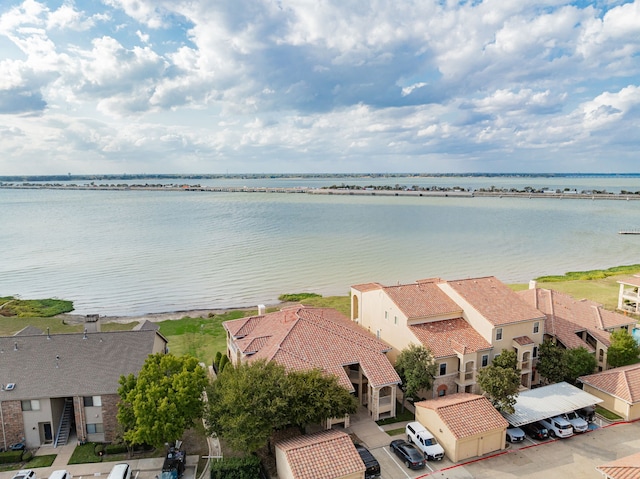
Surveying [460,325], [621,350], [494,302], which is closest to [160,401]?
[460,325]

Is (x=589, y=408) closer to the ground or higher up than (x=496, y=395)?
closer to the ground

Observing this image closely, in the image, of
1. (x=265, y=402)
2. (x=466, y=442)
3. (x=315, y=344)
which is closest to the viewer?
(x=265, y=402)

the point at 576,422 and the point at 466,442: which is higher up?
the point at 466,442

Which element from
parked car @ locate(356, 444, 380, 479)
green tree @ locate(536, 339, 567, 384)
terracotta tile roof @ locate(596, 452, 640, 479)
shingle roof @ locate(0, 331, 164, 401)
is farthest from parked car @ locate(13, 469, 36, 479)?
green tree @ locate(536, 339, 567, 384)

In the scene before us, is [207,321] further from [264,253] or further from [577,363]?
[577,363]

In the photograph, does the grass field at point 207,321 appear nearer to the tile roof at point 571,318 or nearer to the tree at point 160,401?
the tree at point 160,401

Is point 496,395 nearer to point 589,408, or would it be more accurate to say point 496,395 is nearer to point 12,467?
point 589,408

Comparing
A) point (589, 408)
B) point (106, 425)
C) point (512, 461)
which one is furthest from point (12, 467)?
point (589, 408)
